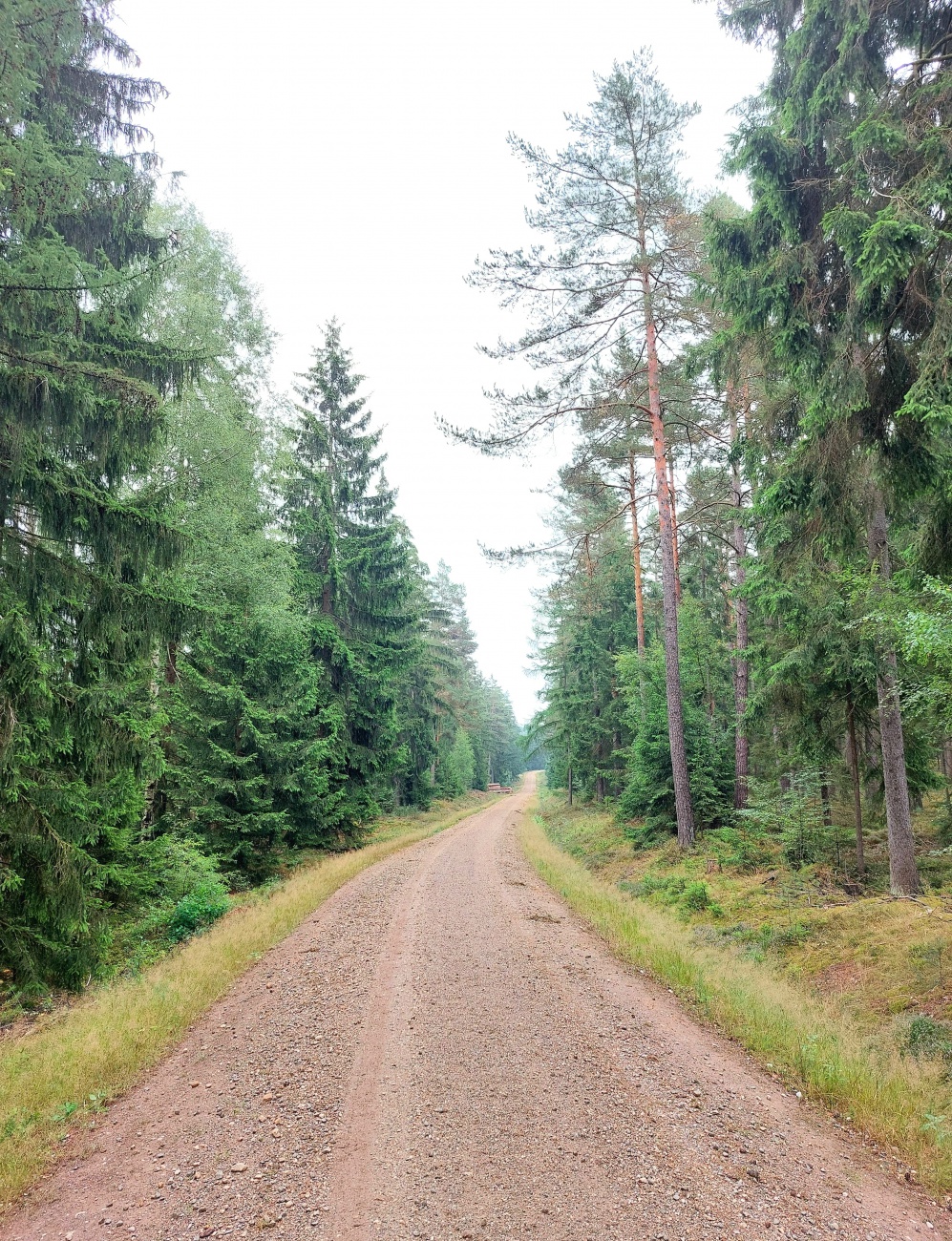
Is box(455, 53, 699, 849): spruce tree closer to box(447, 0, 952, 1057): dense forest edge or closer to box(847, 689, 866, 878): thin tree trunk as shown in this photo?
box(447, 0, 952, 1057): dense forest edge

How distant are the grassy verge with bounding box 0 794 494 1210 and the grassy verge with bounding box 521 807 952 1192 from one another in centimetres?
481

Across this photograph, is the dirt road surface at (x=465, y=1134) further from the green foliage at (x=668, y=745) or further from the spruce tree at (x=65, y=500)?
the green foliage at (x=668, y=745)

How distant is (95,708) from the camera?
20.5 ft

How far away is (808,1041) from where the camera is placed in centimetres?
475

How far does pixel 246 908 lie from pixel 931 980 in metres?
9.30

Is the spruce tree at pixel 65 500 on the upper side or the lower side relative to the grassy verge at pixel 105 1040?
upper

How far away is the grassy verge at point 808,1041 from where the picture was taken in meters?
3.68

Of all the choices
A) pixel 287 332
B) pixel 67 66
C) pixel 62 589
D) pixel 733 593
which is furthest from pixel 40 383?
pixel 287 332

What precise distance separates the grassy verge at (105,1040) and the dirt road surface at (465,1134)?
218 millimetres

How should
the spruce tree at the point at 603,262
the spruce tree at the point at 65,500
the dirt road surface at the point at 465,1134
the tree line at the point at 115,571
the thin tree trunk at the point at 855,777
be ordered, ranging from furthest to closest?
the spruce tree at the point at 603,262 < the thin tree trunk at the point at 855,777 < the tree line at the point at 115,571 < the spruce tree at the point at 65,500 < the dirt road surface at the point at 465,1134

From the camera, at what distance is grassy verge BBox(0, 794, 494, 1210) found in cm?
A: 379

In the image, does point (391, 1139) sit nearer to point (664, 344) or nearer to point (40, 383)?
point (40, 383)

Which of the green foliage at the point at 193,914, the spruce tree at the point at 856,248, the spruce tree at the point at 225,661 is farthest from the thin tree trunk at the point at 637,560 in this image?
the green foliage at the point at 193,914

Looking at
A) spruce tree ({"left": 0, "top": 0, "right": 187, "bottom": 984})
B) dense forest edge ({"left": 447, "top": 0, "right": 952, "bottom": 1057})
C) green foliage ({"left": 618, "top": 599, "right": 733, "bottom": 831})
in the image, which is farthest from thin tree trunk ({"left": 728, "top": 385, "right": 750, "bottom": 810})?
spruce tree ({"left": 0, "top": 0, "right": 187, "bottom": 984})
